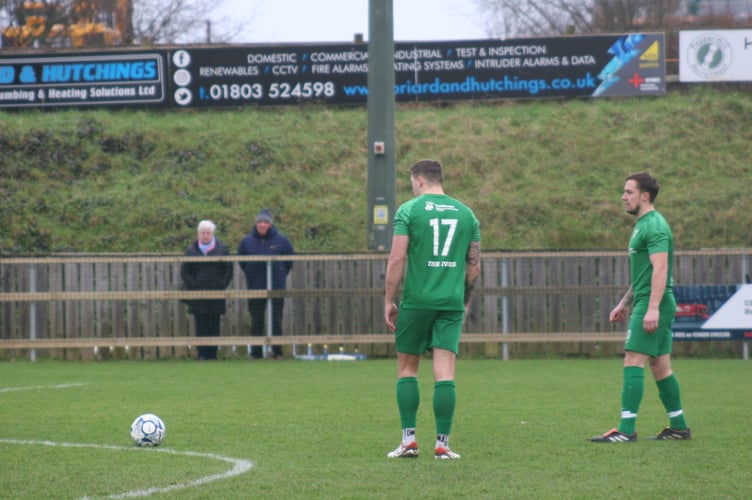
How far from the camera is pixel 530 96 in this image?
2830 centimetres

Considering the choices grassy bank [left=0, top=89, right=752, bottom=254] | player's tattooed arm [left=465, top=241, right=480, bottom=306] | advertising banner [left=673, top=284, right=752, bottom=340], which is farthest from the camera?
grassy bank [left=0, top=89, right=752, bottom=254]

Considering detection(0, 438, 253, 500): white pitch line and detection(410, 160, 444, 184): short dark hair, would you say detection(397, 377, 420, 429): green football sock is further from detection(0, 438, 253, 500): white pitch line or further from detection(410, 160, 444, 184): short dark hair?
detection(410, 160, 444, 184): short dark hair

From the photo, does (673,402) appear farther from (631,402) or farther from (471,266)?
(471,266)

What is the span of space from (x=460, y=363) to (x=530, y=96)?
518 inches

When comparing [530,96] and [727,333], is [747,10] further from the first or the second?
[727,333]

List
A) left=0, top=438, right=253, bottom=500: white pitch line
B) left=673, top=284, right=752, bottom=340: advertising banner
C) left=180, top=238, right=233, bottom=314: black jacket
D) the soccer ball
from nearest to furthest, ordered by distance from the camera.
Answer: left=0, top=438, right=253, bottom=500: white pitch line
the soccer ball
left=673, top=284, right=752, bottom=340: advertising banner
left=180, top=238, right=233, bottom=314: black jacket

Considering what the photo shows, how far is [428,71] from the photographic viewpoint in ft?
91.9

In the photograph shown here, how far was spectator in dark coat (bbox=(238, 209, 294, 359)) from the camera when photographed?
17.3m

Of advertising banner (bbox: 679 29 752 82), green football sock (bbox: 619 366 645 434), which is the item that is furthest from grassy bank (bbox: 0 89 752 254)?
green football sock (bbox: 619 366 645 434)

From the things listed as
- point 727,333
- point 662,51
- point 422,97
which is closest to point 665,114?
point 662,51

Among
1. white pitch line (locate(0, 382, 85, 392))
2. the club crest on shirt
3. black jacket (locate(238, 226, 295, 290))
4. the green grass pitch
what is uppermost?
the club crest on shirt

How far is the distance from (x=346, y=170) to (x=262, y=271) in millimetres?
9352

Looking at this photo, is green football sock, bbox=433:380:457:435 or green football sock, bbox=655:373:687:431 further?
green football sock, bbox=655:373:687:431

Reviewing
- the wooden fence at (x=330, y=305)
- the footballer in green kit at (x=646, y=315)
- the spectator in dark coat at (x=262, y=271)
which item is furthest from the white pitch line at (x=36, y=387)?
the footballer in green kit at (x=646, y=315)
